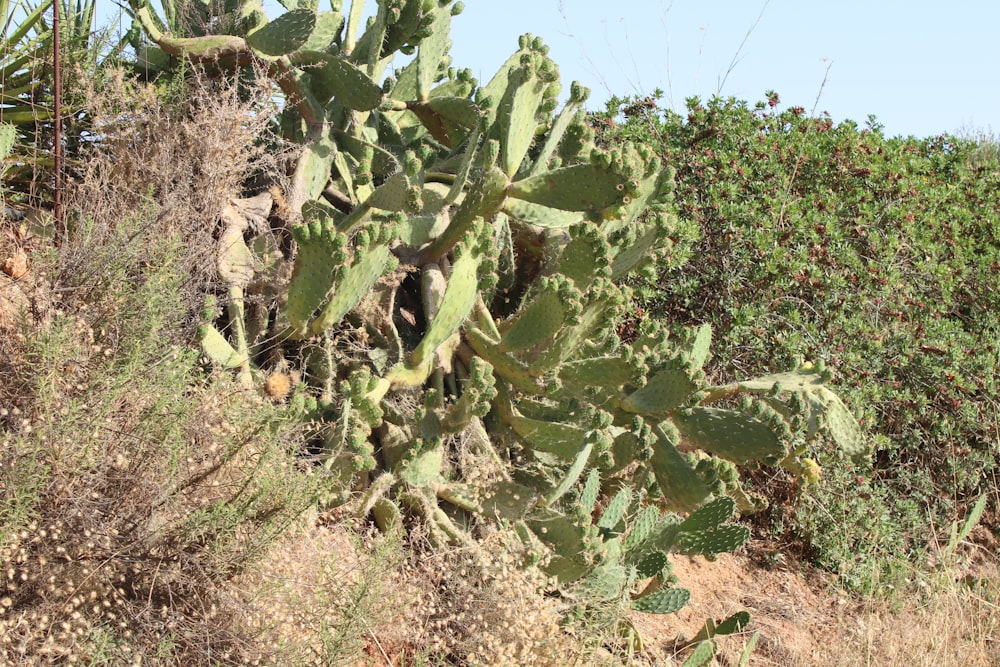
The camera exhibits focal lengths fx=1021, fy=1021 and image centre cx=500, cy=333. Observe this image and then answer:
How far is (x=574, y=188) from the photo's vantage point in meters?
4.04

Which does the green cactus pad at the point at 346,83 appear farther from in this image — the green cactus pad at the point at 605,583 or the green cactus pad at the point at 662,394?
the green cactus pad at the point at 605,583

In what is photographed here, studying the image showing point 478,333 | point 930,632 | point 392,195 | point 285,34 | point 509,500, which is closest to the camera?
point 392,195

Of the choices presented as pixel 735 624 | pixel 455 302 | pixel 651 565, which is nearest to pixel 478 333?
pixel 455 302

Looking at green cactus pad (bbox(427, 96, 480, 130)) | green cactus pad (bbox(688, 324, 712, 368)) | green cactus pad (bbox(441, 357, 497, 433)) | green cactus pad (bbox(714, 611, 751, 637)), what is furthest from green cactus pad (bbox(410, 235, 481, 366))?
green cactus pad (bbox(714, 611, 751, 637))

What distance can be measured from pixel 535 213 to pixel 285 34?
4.10 feet

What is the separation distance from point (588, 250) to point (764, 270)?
89.1 inches

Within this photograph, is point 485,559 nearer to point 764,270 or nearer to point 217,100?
point 217,100

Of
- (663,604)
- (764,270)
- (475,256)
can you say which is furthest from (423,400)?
(764,270)

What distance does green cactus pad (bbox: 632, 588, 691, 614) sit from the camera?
422 centimetres

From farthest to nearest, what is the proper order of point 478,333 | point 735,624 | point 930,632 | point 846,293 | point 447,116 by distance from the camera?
point 846,293
point 447,116
point 930,632
point 735,624
point 478,333

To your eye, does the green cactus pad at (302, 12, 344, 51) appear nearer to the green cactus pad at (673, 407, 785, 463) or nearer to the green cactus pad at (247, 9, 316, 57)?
the green cactus pad at (247, 9, 316, 57)

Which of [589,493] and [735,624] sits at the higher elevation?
[589,493]

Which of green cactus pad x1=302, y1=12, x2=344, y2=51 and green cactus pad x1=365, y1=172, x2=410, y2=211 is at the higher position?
green cactus pad x1=302, y1=12, x2=344, y2=51

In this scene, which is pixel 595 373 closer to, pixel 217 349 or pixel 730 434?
pixel 730 434
